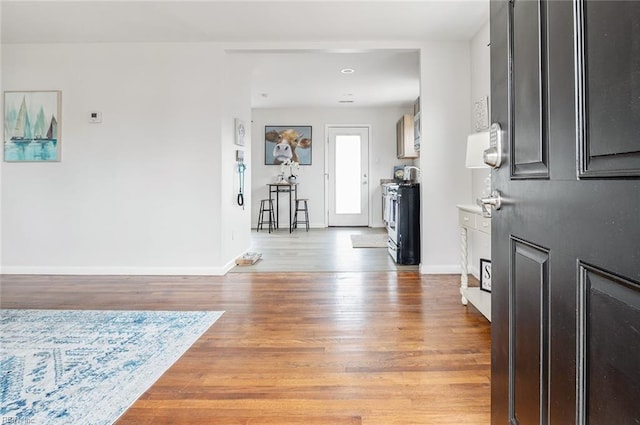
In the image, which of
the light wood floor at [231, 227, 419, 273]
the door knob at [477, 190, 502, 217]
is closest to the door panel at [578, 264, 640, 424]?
the door knob at [477, 190, 502, 217]

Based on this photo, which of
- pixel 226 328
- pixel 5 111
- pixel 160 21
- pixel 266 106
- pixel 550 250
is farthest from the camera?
pixel 266 106

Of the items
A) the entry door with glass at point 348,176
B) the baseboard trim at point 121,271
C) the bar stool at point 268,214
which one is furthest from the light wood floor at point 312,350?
the entry door with glass at point 348,176

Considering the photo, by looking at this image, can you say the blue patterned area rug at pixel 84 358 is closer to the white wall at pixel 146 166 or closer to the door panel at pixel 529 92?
the white wall at pixel 146 166

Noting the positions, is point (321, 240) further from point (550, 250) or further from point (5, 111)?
point (550, 250)

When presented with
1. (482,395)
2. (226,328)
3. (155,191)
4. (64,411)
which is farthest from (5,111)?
(482,395)

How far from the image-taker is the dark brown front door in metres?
0.57

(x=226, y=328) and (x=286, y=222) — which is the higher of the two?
(x=286, y=222)

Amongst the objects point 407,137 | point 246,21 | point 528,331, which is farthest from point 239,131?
point 528,331

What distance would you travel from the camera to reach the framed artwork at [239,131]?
14.9 feet

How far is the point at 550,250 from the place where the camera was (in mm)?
773

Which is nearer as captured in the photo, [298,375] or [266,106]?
[298,375]

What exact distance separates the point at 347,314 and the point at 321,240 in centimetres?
372

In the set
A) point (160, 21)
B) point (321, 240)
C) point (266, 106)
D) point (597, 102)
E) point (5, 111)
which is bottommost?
point (321, 240)

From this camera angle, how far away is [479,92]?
3770 mm
